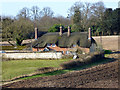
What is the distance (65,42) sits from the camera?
3741 centimetres

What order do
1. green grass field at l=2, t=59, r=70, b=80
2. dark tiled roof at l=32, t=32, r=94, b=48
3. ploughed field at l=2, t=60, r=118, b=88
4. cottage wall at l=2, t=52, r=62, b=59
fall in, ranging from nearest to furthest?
ploughed field at l=2, t=60, r=118, b=88
green grass field at l=2, t=59, r=70, b=80
cottage wall at l=2, t=52, r=62, b=59
dark tiled roof at l=32, t=32, r=94, b=48

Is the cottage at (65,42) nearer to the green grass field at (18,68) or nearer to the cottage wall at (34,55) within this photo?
the cottage wall at (34,55)

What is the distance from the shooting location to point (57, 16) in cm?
7094

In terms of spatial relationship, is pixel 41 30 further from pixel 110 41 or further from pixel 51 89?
pixel 51 89

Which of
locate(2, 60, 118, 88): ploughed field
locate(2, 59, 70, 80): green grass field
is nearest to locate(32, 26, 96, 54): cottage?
locate(2, 59, 70, 80): green grass field

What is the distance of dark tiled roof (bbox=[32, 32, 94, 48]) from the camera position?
119ft

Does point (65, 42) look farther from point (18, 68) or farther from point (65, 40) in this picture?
point (18, 68)

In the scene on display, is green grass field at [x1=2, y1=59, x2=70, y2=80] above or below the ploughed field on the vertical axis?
below

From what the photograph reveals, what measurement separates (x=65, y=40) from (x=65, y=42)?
62 centimetres

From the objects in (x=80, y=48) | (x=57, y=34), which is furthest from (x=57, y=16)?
(x=80, y=48)

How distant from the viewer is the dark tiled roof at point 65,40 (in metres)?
36.4

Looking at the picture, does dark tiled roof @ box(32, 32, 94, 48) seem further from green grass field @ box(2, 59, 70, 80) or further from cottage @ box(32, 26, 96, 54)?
green grass field @ box(2, 59, 70, 80)

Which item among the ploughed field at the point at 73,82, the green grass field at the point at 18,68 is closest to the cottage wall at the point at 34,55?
the green grass field at the point at 18,68

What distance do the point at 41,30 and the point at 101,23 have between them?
16.8 meters
